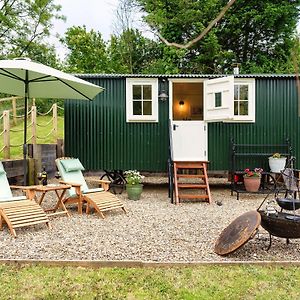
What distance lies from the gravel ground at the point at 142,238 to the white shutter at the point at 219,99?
84.1 inches

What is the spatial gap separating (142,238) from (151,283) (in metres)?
1.47

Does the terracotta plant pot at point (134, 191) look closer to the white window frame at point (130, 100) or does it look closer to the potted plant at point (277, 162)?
the white window frame at point (130, 100)

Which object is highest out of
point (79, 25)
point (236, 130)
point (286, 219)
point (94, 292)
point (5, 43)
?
point (79, 25)

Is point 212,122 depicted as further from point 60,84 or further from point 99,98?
point 60,84

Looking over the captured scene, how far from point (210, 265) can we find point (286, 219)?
104cm

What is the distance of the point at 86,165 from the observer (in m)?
8.45

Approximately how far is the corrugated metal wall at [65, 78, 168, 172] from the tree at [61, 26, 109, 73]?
1152 centimetres

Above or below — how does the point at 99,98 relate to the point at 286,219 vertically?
above

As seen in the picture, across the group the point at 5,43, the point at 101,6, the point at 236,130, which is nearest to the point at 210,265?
the point at 101,6

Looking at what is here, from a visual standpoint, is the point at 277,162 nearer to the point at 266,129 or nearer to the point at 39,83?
the point at 266,129

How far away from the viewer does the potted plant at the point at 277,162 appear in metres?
8.09

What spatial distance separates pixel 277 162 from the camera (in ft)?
26.6

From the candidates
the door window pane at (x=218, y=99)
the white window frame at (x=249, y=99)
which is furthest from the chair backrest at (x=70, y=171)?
the white window frame at (x=249, y=99)

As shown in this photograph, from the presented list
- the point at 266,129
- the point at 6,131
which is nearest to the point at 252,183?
the point at 266,129
